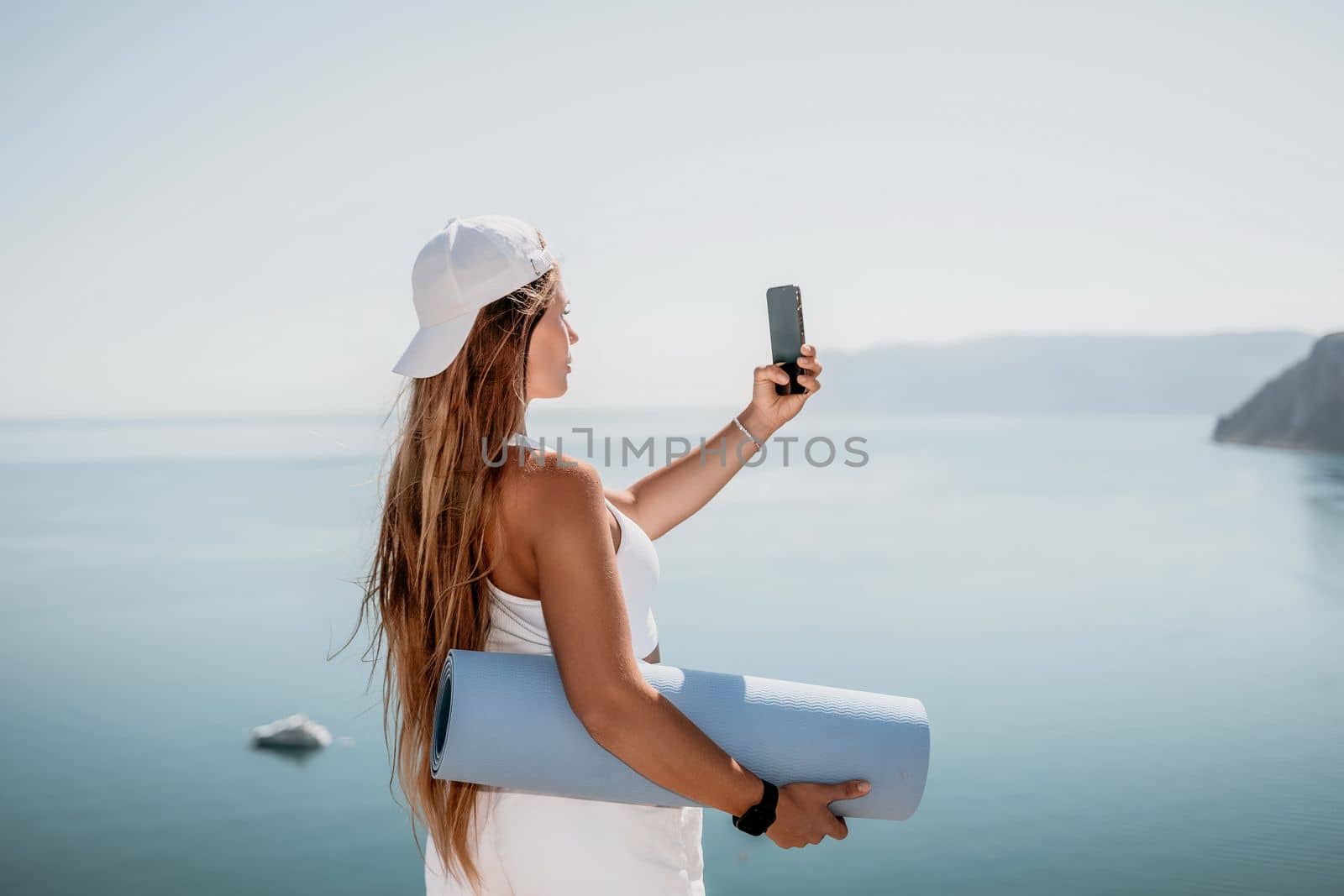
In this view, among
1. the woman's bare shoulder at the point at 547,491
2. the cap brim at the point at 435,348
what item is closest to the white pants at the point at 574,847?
the woman's bare shoulder at the point at 547,491

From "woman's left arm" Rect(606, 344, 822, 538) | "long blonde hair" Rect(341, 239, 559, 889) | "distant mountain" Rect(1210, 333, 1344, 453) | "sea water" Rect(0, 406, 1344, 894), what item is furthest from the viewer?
"distant mountain" Rect(1210, 333, 1344, 453)

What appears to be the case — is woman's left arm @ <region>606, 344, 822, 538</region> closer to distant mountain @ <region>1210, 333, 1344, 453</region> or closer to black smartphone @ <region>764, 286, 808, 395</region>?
black smartphone @ <region>764, 286, 808, 395</region>

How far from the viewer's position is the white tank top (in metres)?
1.29

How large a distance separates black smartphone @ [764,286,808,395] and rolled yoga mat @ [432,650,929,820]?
67 centimetres

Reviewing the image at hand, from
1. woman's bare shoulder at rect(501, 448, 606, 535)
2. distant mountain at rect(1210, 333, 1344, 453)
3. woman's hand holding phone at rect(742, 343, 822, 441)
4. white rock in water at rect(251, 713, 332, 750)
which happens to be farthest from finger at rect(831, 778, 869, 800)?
distant mountain at rect(1210, 333, 1344, 453)

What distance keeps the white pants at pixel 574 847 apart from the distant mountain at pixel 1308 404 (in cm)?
2395

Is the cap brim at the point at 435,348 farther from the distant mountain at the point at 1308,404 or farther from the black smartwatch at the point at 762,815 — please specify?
the distant mountain at the point at 1308,404

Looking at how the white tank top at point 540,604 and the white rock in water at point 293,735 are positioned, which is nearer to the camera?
the white tank top at point 540,604

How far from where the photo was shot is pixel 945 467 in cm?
2225

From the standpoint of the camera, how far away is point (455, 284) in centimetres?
125

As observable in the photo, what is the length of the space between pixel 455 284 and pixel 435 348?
0.28 ft

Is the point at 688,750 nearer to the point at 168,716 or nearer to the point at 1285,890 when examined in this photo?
the point at 1285,890

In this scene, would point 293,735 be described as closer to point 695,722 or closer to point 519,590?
point 519,590

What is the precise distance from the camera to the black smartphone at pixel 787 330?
1.69 m
